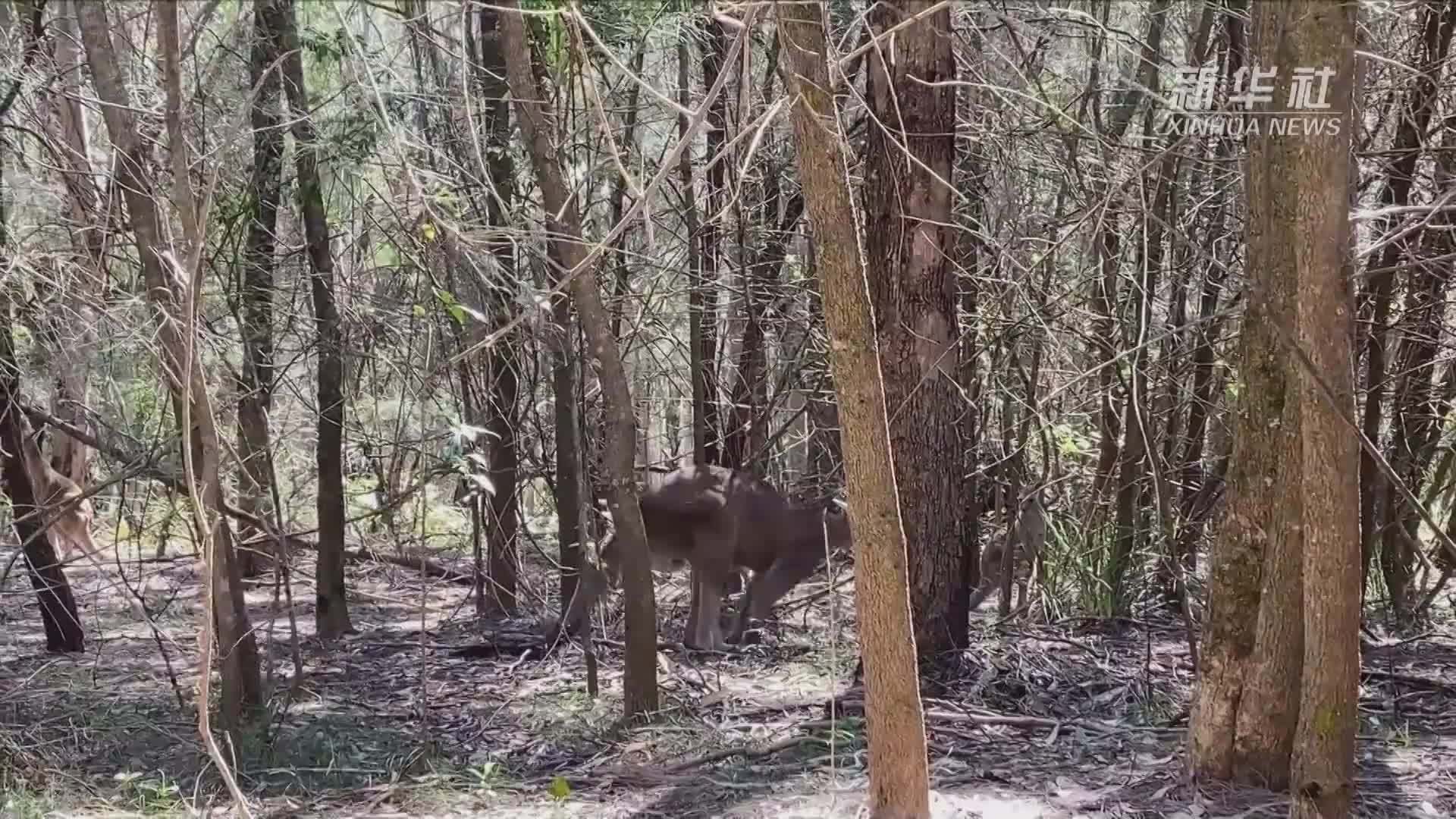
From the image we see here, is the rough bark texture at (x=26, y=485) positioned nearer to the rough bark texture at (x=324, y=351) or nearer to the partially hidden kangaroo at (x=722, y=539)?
the rough bark texture at (x=324, y=351)

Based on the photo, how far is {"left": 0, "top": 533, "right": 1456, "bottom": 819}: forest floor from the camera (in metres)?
5.86

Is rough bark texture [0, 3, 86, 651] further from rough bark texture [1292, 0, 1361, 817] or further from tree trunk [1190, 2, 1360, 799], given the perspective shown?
rough bark texture [1292, 0, 1361, 817]

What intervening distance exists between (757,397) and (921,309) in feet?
11.0

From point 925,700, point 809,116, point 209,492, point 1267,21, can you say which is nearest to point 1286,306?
point 1267,21

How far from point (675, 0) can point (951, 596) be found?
438cm

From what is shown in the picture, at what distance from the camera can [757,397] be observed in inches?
425

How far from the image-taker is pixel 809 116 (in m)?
3.88

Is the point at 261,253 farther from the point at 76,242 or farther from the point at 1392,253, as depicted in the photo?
the point at 1392,253

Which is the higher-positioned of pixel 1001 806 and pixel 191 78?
pixel 191 78

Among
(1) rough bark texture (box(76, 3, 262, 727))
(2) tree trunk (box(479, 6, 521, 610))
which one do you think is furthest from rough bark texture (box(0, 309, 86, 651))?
(2) tree trunk (box(479, 6, 521, 610))

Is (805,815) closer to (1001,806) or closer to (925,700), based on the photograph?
(1001,806)

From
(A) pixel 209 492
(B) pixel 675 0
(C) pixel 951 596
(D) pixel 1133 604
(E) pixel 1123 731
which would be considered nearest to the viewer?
(A) pixel 209 492

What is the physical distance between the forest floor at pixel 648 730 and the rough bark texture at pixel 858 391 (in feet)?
2.02

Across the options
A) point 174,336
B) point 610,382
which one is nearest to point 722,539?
point 610,382
